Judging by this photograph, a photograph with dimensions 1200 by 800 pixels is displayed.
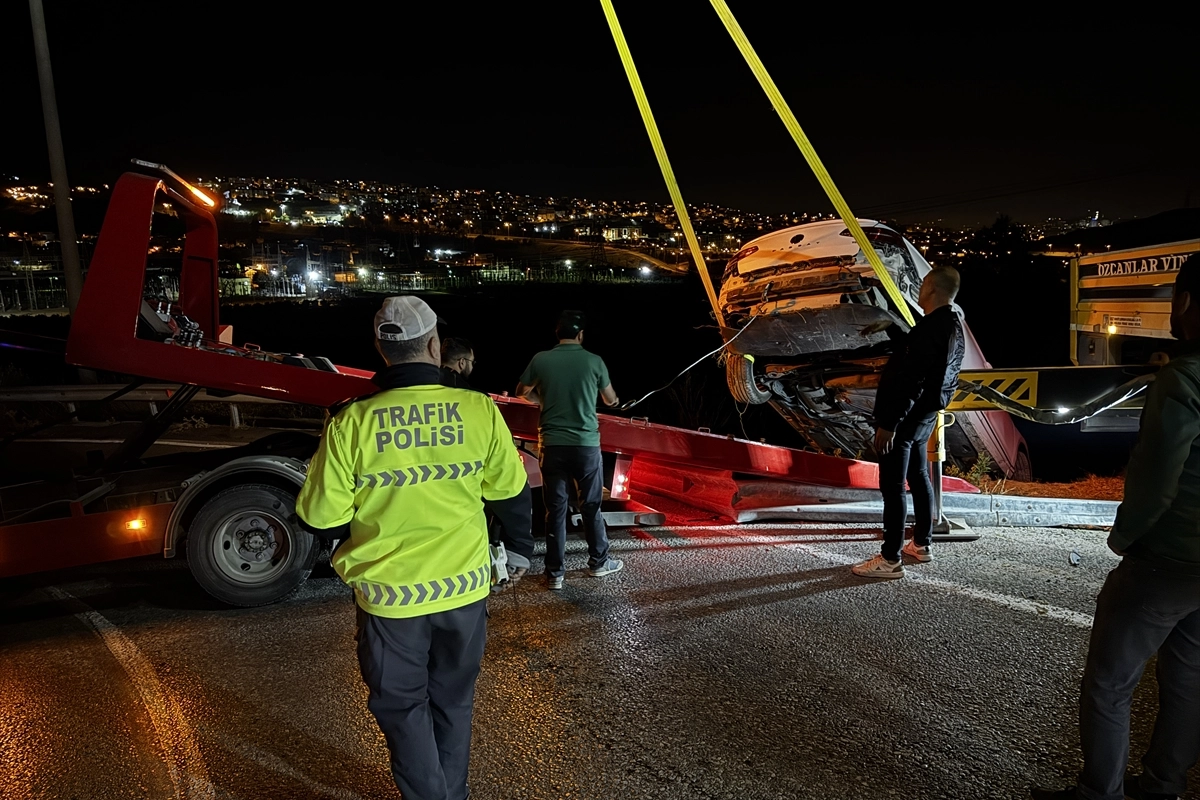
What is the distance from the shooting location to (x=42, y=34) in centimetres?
1116

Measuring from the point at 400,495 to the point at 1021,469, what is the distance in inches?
374

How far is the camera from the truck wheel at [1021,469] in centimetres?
945

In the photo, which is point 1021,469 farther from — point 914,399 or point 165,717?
point 165,717

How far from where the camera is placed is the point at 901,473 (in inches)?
187

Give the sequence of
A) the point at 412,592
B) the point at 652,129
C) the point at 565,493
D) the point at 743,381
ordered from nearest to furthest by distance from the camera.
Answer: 1. the point at 412,592
2. the point at 652,129
3. the point at 565,493
4. the point at 743,381

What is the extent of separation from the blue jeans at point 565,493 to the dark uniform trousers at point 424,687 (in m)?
2.27

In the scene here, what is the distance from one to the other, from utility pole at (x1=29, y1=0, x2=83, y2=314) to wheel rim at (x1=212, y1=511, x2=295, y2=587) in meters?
8.73

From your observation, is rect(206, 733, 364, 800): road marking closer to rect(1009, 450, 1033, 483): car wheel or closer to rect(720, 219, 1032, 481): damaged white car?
rect(720, 219, 1032, 481): damaged white car

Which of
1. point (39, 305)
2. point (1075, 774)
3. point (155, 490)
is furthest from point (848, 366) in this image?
point (39, 305)

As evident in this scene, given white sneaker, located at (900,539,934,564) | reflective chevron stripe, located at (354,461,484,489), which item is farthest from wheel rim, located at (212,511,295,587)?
white sneaker, located at (900,539,934,564)

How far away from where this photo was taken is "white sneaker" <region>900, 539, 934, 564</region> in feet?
16.4

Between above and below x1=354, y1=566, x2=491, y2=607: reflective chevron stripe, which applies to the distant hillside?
above

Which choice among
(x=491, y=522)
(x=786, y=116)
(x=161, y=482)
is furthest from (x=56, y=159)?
(x=786, y=116)

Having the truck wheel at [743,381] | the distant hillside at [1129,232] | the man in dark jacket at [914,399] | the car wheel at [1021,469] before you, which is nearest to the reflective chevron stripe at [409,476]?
the man in dark jacket at [914,399]
